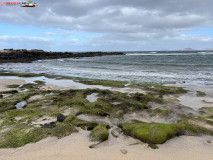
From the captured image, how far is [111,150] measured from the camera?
4.86 m

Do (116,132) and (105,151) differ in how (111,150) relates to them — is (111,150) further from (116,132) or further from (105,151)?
(116,132)

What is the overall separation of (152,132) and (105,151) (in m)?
1.88

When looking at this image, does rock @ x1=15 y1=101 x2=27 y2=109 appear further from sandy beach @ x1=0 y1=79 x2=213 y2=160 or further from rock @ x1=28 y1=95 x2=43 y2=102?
sandy beach @ x1=0 y1=79 x2=213 y2=160

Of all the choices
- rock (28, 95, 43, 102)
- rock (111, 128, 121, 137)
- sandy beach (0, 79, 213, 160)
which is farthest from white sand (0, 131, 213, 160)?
rock (28, 95, 43, 102)

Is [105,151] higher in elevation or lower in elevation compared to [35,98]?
lower

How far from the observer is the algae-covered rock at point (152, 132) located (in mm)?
5320

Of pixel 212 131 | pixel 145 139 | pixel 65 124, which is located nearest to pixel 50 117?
pixel 65 124

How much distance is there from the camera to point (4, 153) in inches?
186

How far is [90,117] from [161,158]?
3.79m

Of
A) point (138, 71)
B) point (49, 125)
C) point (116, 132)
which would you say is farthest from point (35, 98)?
point (138, 71)

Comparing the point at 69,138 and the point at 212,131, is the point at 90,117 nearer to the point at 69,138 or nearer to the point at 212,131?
the point at 69,138

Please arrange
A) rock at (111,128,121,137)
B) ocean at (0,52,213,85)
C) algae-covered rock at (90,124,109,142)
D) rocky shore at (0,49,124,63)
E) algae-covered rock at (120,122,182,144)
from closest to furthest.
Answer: algae-covered rock at (120,122,182,144) → algae-covered rock at (90,124,109,142) → rock at (111,128,121,137) → ocean at (0,52,213,85) → rocky shore at (0,49,124,63)

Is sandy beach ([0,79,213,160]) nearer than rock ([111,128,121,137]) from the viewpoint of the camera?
Yes

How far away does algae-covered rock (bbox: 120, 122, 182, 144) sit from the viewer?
17.5ft
